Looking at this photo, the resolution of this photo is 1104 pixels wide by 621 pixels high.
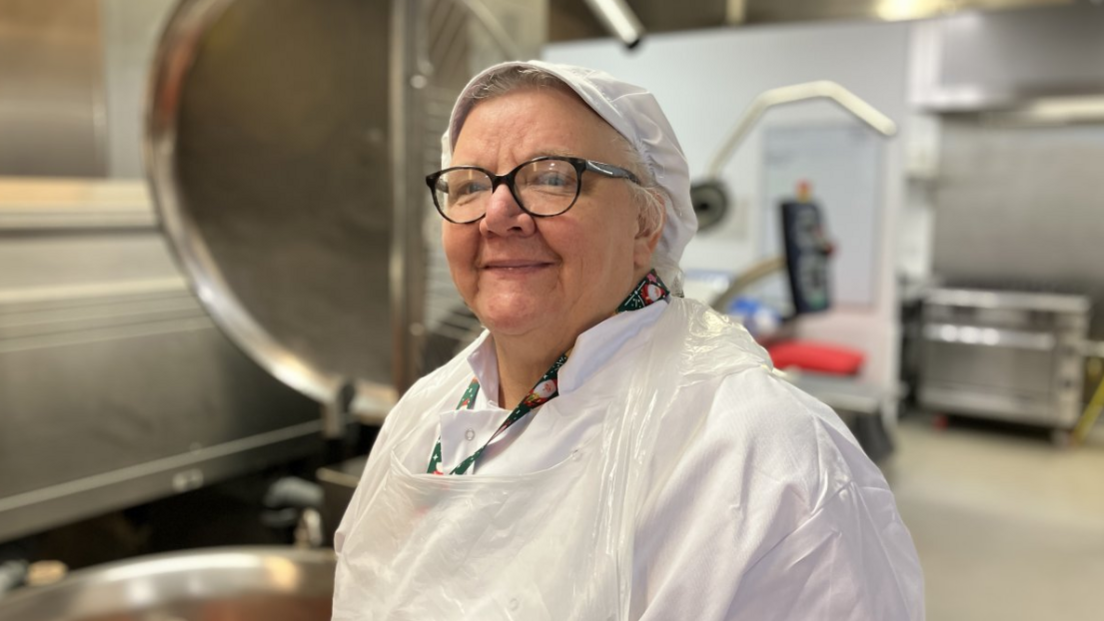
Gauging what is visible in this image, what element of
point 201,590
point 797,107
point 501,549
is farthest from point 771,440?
point 797,107

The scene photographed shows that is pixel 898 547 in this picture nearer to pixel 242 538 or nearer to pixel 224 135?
pixel 224 135

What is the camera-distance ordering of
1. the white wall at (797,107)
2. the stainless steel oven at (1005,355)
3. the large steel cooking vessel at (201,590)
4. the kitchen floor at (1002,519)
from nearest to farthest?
the large steel cooking vessel at (201,590) → the kitchen floor at (1002,519) → the white wall at (797,107) → the stainless steel oven at (1005,355)

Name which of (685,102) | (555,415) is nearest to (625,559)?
(555,415)

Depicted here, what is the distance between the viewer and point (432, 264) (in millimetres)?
1727

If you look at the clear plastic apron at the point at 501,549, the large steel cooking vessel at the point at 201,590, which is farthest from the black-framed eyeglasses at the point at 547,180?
the large steel cooking vessel at the point at 201,590

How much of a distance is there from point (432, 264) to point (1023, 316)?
4281mm

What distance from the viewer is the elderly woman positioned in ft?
2.27

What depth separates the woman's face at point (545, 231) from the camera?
0.81m

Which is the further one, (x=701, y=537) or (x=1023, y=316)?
(x=1023, y=316)

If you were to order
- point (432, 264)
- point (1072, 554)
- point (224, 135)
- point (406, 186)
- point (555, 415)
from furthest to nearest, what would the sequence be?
point (1072, 554), point (224, 135), point (432, 264), point (406, 186), point (555, 415)

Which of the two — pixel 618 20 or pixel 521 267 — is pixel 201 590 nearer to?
pixel 521 267

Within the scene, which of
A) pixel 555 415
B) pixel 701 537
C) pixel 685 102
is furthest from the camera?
pixel 685 102

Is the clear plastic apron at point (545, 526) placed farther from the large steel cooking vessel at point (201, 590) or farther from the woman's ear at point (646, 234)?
the large steel cooking vessel at point (201, 590)

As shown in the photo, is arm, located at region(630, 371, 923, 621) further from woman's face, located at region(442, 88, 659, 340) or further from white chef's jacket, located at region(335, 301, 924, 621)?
woman's face, located at region(442, 88, 659, 340)
